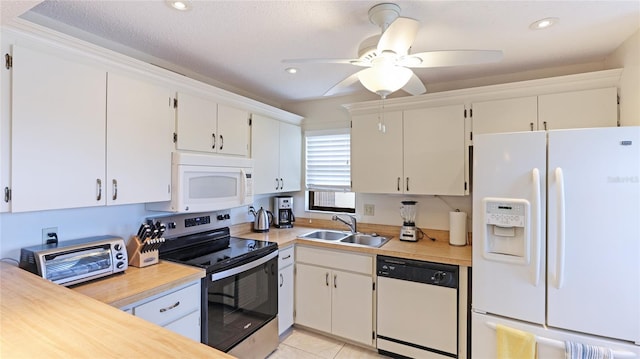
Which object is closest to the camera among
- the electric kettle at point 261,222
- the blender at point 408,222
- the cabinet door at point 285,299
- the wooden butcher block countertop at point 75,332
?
the wooden butcher block countertop at point 75,332

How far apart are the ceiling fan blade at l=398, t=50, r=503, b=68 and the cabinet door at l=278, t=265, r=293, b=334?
198cm

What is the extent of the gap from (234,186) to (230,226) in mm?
579

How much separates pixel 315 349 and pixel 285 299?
48 centimetres

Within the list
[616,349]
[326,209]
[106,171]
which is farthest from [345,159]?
[616,349]

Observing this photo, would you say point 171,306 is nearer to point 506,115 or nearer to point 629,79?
point 506,115

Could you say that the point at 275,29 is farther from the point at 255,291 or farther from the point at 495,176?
the point at 255,291

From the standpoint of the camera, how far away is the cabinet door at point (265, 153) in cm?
287

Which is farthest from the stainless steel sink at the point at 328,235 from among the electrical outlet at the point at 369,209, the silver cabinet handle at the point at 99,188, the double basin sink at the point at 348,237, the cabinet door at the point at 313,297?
the silver cabinet handle at the point at 99,188

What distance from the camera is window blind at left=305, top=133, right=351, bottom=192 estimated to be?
338cm

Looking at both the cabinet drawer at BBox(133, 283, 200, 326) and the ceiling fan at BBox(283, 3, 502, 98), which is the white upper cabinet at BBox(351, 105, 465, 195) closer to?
the ceiling fan at BBox(283, 3, 502, 98)

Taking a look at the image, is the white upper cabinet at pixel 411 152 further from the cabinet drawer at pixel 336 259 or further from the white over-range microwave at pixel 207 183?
the white over-range microwave at pixel 207 183

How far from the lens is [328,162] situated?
11.4ft

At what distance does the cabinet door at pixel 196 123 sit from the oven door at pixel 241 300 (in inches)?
37.6

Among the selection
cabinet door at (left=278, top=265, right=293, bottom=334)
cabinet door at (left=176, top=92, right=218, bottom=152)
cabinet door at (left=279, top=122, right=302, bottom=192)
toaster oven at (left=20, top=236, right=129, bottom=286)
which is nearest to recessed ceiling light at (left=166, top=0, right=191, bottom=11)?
cabinet door at (left=176, top=92, right=218, bottom=152)
